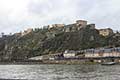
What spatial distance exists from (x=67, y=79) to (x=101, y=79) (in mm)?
7581

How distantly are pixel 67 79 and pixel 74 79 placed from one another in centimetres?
169

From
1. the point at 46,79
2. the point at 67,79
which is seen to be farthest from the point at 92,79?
the point at 46,79

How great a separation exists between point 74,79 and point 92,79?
13.8 ft

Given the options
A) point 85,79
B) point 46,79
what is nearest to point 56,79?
point 46,79

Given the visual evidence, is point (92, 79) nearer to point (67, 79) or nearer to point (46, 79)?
point (67, 79)

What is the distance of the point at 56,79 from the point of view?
2685 inches

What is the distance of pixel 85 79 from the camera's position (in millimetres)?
66500

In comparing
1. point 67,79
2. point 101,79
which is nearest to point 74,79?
point 67,79

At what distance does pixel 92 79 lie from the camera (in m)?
65.6

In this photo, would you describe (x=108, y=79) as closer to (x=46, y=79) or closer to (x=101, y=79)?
(x=101, y=79)

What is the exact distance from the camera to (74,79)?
67375mm

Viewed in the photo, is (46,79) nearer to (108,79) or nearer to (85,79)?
(85,79)

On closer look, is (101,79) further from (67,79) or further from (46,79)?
(46,79)

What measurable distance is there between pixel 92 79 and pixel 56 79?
823cm
